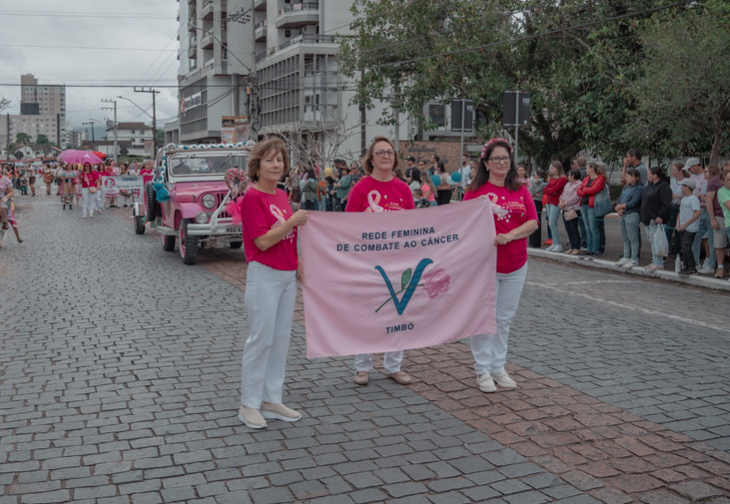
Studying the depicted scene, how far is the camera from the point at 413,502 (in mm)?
4395

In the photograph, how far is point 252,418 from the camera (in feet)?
18.4

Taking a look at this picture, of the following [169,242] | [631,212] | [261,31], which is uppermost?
[261,31]

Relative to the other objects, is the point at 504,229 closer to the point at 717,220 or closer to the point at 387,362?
the point at 387,362

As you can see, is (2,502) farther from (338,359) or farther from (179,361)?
(338,359)

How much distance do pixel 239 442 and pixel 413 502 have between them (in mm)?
1433

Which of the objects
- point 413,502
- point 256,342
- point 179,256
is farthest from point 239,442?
point 179,256

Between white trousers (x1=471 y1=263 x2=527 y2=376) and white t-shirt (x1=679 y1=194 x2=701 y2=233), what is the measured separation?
→ 787 centimetres

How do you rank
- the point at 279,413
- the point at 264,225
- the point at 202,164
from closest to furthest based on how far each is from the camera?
the point at 264,225 < the point at 279,413 < the point at 202,164

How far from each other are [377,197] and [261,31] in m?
63.6

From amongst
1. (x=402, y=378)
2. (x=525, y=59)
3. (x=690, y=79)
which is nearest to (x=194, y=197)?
(x=690, y=79)

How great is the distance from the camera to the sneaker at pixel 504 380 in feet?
21.5

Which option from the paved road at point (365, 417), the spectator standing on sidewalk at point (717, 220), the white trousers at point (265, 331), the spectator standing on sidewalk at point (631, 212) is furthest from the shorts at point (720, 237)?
the white trousers at point (265, 331)

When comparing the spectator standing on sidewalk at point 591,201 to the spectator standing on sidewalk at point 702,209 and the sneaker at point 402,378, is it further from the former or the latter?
the sneaker at point 402,378

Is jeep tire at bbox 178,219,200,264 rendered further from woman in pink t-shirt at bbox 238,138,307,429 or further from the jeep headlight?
woman in pink t-shirt at bbox 238,138,307,429
